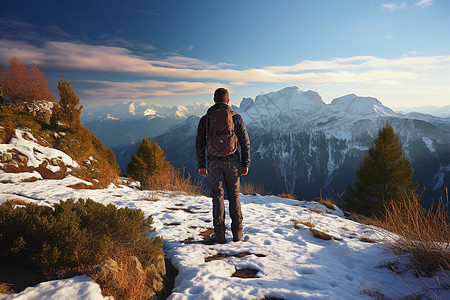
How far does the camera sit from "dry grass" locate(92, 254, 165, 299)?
6.86 ft

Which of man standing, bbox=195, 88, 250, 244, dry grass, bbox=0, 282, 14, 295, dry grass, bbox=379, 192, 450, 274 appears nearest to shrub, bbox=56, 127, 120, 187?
man standing, bbox=195, 88, 250, 244

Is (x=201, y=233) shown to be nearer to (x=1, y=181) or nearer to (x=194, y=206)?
(x=194, y=206)

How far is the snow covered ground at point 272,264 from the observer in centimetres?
248

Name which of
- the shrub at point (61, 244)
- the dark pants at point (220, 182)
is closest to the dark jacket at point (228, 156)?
the dark pants at point (220, 182)

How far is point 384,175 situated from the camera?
62.4ft

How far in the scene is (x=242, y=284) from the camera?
2705 millimetres

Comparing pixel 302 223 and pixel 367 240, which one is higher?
pixel 367 240

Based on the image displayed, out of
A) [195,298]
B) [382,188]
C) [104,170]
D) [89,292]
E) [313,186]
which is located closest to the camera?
[89,292]

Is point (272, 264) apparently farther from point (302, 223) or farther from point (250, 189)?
point (250, 189)

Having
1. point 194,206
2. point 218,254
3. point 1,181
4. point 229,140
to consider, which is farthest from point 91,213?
point 1,181

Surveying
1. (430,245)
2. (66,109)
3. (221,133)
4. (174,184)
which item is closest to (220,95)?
(221,133)

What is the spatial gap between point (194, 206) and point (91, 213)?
13.9 ft

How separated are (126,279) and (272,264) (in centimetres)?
228

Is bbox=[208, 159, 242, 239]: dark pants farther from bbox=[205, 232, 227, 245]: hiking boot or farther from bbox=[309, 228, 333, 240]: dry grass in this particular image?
bbox=[309, 228, 333, 240]: dry grass
